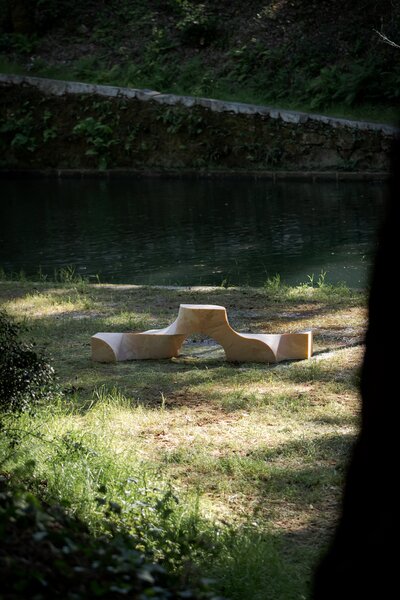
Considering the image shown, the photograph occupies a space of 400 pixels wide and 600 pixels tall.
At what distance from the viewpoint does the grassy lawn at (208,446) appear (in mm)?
4301

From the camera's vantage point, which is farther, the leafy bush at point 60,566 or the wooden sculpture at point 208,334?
the wooden sculpture at point 208,334

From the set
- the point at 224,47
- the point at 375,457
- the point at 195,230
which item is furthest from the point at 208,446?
the point at 224,47

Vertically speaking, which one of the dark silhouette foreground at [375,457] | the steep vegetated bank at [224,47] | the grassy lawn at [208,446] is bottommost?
the grassy lawn at [208,446]

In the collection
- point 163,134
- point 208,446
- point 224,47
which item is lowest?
point 208,446

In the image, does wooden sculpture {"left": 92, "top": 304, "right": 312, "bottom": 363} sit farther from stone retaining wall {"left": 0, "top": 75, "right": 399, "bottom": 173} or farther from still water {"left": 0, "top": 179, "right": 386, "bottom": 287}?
stone retaining wall {"left": 0, "top": 75, "right": 399, "bottom": 173}

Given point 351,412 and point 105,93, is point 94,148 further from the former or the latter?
point 351,412

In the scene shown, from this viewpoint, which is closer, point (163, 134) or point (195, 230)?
point (195, 230)

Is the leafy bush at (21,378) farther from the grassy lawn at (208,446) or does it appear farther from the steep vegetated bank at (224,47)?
the steep vegetated bank at (224,47)

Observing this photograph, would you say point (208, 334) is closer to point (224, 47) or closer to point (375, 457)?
point (375, 457)

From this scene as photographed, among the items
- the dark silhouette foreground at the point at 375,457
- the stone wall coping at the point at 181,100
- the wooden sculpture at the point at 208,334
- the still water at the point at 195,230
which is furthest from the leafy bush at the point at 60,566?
the stone wall coping at the point at 181,100

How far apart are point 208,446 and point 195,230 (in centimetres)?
1191

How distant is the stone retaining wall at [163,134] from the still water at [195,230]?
1.27 metres

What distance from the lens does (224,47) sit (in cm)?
2820

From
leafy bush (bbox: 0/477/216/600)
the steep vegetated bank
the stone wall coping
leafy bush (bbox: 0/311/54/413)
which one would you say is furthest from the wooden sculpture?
the steep vegetated bank
